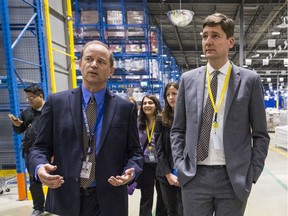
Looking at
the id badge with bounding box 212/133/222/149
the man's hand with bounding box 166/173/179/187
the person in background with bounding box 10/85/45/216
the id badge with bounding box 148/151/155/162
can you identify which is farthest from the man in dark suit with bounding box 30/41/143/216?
the person in background with bounding box 10/85/45/216

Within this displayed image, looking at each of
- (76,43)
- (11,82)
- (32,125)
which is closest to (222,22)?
(32,125)

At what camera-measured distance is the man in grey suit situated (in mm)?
1689

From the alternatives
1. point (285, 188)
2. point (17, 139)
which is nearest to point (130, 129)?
point (17, 139)

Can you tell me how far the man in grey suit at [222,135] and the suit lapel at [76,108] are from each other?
0.72 meters

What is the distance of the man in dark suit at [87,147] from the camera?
149cm

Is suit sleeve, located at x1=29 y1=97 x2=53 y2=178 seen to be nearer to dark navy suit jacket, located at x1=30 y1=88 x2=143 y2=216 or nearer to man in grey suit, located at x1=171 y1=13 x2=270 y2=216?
dark navy suit jacket, located at x1=30 y1=88 x2=143 y2=216

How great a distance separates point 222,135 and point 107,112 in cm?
73

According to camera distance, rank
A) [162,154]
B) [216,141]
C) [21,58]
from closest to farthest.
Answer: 1. [216,141]
2. [162,154]
3. [21,58]

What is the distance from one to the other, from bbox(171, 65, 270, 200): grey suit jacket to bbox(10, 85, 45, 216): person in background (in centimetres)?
250

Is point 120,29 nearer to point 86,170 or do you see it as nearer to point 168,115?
point 168,115

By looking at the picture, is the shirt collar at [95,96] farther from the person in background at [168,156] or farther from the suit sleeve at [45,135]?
the person in background at [168,156]

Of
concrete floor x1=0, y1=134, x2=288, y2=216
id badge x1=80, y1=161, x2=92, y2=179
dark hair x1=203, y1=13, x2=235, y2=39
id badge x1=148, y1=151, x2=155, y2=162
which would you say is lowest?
concrete floor x1=0, y1=134, x2=288, y2=216

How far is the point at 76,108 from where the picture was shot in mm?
1538

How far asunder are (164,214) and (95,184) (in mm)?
2128
